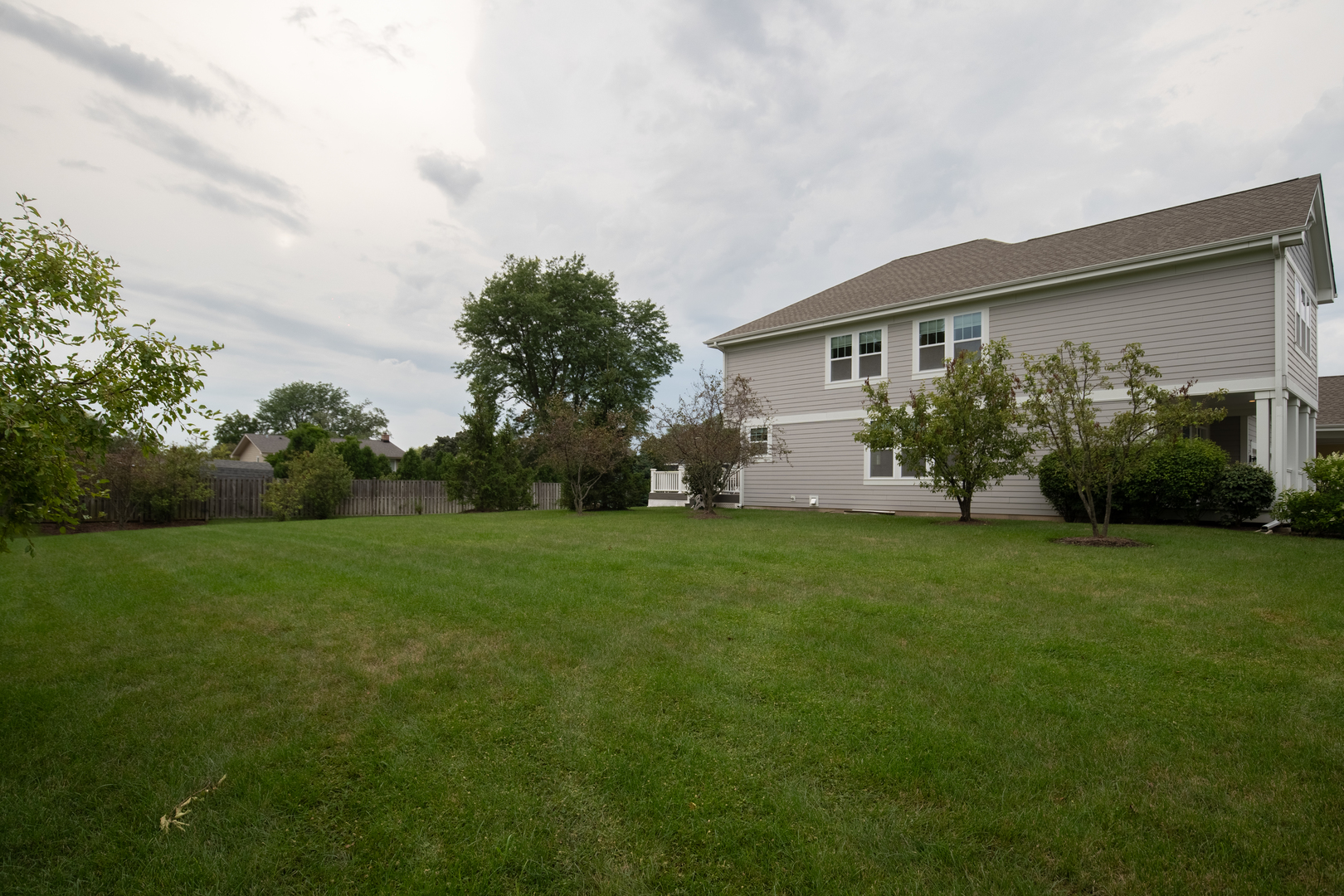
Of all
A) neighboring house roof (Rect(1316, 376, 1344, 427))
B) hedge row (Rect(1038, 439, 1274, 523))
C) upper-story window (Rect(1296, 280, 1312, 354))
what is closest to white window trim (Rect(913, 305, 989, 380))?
hedge row (Rect(1038, 439, 1274, 523))

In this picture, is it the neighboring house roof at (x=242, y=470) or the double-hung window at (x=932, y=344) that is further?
the neighboring house roof at (x=242, y=470)

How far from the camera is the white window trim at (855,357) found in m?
16.3

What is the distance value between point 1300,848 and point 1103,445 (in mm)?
8786

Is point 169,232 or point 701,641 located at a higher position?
point 169,232

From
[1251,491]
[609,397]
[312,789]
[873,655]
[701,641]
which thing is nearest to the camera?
[312,789]

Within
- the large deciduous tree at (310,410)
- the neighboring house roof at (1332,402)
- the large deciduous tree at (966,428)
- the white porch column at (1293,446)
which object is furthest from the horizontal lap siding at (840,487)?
the large deciduous tree at (310,410)

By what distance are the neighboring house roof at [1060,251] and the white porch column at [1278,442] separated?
3.18 metres

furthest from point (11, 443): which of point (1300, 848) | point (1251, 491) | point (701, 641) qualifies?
point (1251, 491)

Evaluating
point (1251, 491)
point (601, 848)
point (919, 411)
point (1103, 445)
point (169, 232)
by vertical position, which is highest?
point (169, 232)

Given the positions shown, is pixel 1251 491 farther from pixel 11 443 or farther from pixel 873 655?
pixel 11 443

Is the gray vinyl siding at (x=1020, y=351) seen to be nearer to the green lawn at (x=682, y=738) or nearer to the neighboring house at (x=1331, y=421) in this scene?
the green lawn at (x=682, y=738)

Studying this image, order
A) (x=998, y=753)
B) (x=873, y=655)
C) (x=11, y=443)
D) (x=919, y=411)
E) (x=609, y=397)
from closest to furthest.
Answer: (x=998, y=753)
(x=11, y=443)
(x=873, y=655)
(x=919, y=411)
(x=609, y=397)

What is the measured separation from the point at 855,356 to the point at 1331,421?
17.1 metres

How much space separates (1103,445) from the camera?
938 cm
